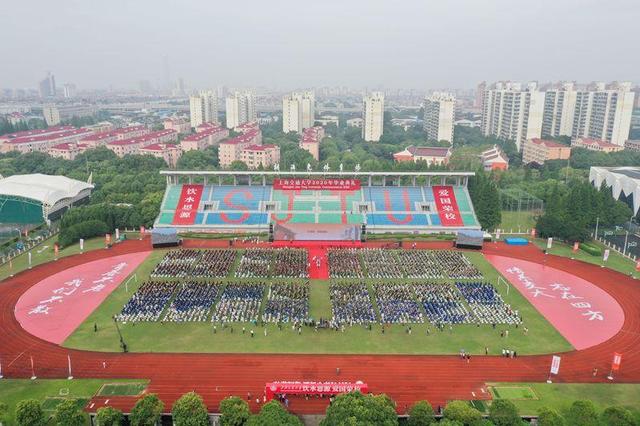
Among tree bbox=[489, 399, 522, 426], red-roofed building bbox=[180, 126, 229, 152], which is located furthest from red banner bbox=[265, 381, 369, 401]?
red-roofed building bbox=[180, 126, 229, 152]

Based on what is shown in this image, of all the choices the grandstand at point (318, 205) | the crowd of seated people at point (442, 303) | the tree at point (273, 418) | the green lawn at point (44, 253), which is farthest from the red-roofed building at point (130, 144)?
the tree at point (273, 418)

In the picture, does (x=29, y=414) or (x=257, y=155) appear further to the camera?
(x=257, y=155)

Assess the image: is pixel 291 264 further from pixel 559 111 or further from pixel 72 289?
pixel 559 111

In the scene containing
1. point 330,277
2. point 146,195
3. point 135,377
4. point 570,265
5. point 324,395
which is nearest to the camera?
point 324,395

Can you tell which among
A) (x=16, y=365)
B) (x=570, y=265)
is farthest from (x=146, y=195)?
(x=570, y=265)

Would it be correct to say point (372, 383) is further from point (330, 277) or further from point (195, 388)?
point (330, 277)

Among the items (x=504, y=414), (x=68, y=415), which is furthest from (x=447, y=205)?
(x=68, y=415)

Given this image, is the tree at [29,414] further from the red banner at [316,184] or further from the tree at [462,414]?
the red banner at [316,184]
